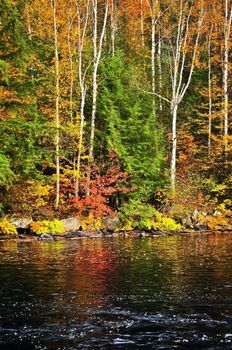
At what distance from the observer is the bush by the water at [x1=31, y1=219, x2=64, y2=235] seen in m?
22.2

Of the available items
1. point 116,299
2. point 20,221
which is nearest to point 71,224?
point 20,221

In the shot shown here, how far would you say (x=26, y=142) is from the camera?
21.2 m

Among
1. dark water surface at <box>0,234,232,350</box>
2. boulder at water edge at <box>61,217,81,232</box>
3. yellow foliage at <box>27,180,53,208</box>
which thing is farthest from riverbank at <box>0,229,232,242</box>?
dark water surface at <box>0,234,232,350</box>

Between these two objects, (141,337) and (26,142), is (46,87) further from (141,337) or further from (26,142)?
(141,337)

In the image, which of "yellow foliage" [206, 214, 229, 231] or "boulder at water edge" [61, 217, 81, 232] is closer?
"boulder at water edge" [61, 217, 81, 232]

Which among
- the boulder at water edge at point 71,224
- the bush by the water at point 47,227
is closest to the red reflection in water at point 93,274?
the bush by the water at point 47,227

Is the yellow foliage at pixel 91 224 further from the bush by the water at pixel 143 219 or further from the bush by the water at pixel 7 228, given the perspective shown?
the bush by the water at pixel 7 228

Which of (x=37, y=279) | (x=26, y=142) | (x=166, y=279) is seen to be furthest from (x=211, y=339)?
(x=26, y=142)

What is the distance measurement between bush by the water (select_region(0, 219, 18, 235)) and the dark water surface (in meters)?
4.60

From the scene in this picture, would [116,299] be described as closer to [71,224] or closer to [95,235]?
[95,235]

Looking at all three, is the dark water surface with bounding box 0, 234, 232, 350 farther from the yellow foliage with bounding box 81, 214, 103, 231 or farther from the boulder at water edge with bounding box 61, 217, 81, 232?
the yellow foliage with bounding box 81, 214, 103, 231

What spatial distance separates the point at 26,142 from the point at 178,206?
30.9ft

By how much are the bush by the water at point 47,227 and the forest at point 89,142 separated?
3.8 inches

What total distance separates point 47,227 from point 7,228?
1.88 metres
